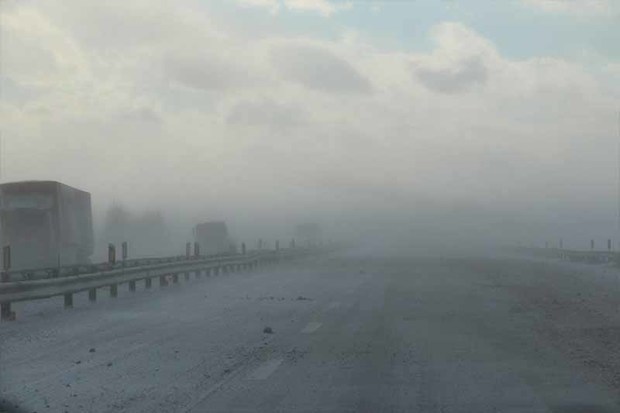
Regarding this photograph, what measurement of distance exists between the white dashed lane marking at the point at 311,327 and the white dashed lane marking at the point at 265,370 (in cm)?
369

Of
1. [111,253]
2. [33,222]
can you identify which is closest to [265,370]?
[111,253]

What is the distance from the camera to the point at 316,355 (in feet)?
43.3

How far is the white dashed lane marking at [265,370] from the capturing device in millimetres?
11269

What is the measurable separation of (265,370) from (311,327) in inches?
212

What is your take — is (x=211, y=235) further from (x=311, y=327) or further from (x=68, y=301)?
(x=311, y=327)

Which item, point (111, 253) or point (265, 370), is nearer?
point (265, 370)

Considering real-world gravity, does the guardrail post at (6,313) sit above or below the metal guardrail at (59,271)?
below

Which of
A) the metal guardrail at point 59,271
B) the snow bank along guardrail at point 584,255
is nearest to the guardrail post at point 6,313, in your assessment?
the metal guardrail at point 59,271

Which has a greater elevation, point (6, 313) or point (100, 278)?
point (100, 278)

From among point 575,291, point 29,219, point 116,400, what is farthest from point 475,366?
point 29,219

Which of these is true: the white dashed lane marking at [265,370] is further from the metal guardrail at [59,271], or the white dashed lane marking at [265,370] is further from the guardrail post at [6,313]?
the metal guardrail at [59,271]

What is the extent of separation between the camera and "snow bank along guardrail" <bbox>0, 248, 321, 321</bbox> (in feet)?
56.7

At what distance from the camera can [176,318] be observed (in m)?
19.1

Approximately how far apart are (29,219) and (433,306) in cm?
1930
